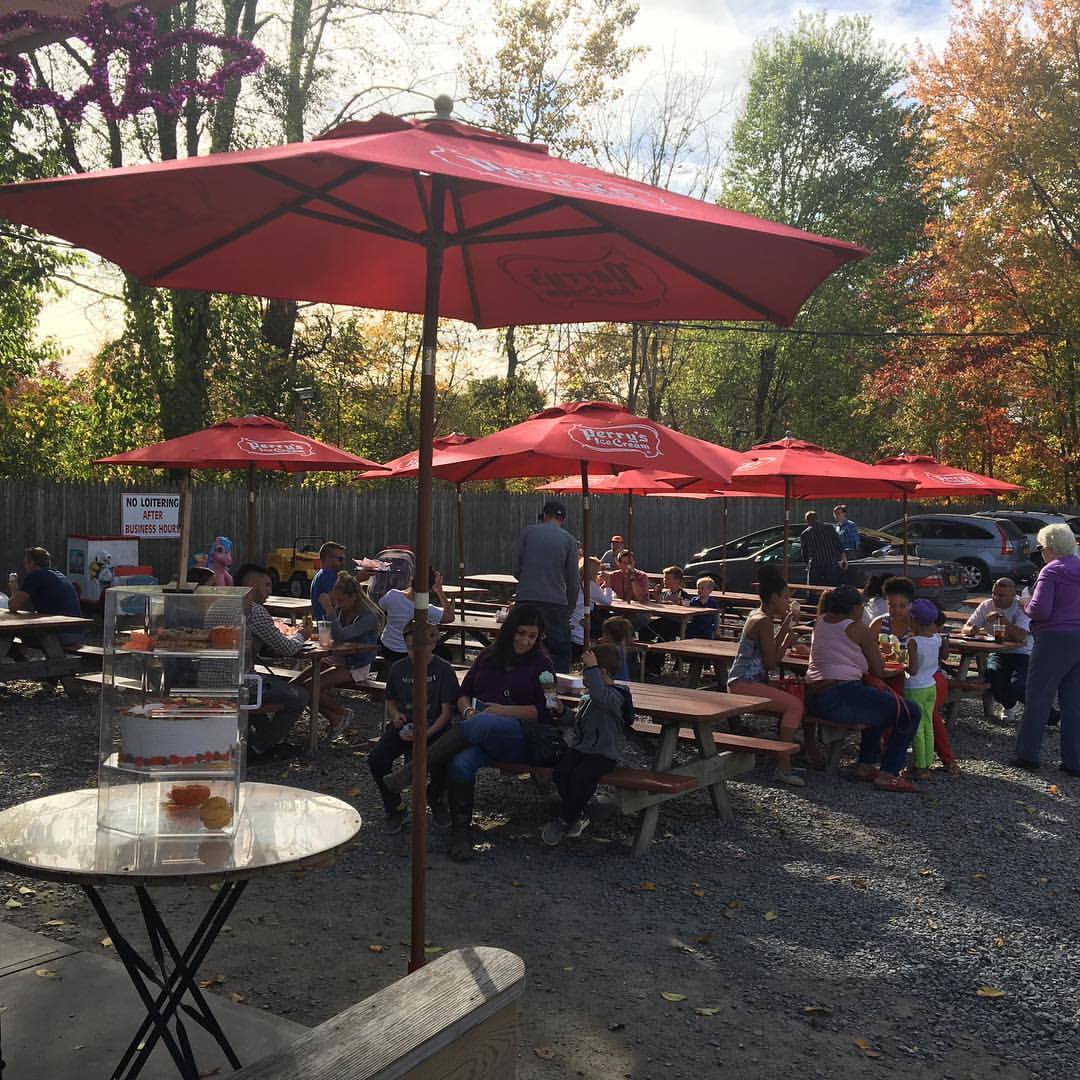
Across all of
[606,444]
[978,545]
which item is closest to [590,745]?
[606,444]

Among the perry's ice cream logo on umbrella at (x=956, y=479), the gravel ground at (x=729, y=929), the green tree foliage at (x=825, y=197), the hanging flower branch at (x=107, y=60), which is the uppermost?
the green tree foliage at (x=825, y=197)

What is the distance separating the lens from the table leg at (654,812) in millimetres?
6359

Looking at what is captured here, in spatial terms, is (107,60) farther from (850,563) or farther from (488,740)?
(850,563)

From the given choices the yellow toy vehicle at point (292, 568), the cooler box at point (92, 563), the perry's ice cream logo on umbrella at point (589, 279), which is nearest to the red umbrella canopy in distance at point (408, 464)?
the cooler box at point (92, 563)

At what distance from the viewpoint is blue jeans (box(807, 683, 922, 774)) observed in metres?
8.01

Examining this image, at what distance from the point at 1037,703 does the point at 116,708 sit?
732cm

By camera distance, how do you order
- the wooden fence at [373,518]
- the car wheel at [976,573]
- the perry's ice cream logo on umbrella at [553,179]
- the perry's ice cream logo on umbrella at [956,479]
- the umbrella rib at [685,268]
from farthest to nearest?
the car wheel at [976,573] < the wooden fence at [373,518] < the perry's ice cream logo on umbrella at [956,479] < the umbrella rib at [685,268] < the perry's ice cream logo on umbrella at [553,179]

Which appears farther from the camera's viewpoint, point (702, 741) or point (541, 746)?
point (702, 741)

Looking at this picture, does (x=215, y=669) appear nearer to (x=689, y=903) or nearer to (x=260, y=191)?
(x=260, y=191)

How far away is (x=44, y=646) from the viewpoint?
10656mm

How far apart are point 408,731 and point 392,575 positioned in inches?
158

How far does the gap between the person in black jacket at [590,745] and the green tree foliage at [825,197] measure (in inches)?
1266

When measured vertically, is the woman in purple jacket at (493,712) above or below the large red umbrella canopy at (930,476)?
below

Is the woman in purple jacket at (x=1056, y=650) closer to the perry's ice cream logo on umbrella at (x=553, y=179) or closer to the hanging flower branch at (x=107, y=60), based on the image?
the perry's ice cream logo on umbrella at (x=553, y=179)
